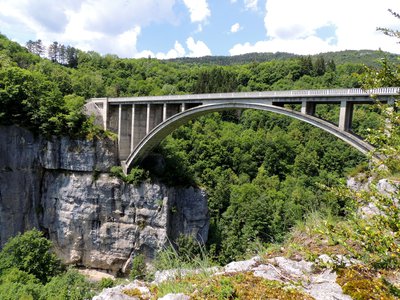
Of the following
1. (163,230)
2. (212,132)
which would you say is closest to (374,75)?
(163,230)

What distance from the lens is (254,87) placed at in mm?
69625

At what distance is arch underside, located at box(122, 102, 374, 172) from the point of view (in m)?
11.5

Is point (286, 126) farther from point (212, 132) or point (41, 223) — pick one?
point (41, 223)

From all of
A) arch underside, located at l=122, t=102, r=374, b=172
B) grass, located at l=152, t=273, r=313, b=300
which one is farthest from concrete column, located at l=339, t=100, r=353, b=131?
grass, located at l=152, t=273, r=313, b=300

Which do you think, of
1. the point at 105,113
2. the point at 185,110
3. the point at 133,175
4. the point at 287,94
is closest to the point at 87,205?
the point at 133,175

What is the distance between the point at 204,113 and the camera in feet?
66.4

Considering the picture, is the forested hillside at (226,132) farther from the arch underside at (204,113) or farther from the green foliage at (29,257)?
the green foliage at (29,257)

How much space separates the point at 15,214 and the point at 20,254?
23.6 ft

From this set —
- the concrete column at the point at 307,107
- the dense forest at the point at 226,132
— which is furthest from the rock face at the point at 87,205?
the concrete column at the point at 307,107

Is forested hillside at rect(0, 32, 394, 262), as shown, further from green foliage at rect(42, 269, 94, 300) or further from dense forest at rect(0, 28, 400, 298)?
green foliage at rect(42, 269, 94, 300)

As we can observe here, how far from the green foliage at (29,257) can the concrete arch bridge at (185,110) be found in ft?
29.1

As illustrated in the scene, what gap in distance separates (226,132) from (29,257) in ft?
130

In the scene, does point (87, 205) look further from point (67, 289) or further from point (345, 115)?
point (345, 115)

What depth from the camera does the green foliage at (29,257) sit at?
16797mm
